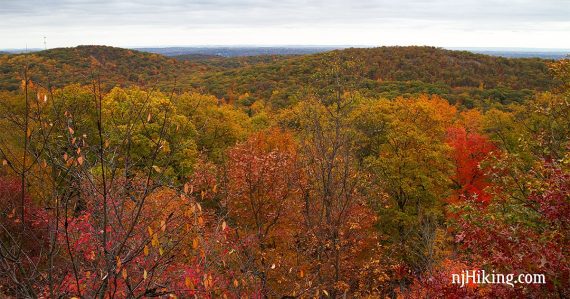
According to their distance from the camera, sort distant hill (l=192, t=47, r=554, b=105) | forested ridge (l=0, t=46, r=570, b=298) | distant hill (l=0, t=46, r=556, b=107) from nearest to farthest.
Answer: forested ridge (l=0, t=46, r=570, b=298), distant hill (l=0, t=46, r=556, b=107), distant hill (l=192, t=47, r=554, b=105)

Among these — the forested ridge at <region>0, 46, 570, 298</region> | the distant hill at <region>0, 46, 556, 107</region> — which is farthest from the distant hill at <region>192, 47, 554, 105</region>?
the forested ridge at <region>0, 46, 570, 298</region>

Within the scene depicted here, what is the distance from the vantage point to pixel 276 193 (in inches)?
744

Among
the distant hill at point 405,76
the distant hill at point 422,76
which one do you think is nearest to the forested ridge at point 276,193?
the distant hill at point 405,76

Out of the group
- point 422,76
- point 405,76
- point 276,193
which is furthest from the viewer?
point 405,76

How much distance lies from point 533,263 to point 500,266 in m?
0.67

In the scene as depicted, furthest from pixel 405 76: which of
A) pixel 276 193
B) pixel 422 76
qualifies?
pixel 276 193

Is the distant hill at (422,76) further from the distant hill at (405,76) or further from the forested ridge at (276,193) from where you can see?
the forested ridge at (276,193)

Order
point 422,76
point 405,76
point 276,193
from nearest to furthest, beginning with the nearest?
point 276,193, point 422,76, point 405,76

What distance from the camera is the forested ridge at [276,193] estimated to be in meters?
5.05

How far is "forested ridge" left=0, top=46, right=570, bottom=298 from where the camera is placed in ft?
16.6

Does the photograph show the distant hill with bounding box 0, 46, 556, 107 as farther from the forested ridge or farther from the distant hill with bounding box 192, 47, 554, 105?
the forested ridge

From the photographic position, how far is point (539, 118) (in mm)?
27156

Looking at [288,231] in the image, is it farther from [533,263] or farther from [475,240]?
[533,263]

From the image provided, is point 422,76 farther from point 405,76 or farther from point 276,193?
point 276,193
